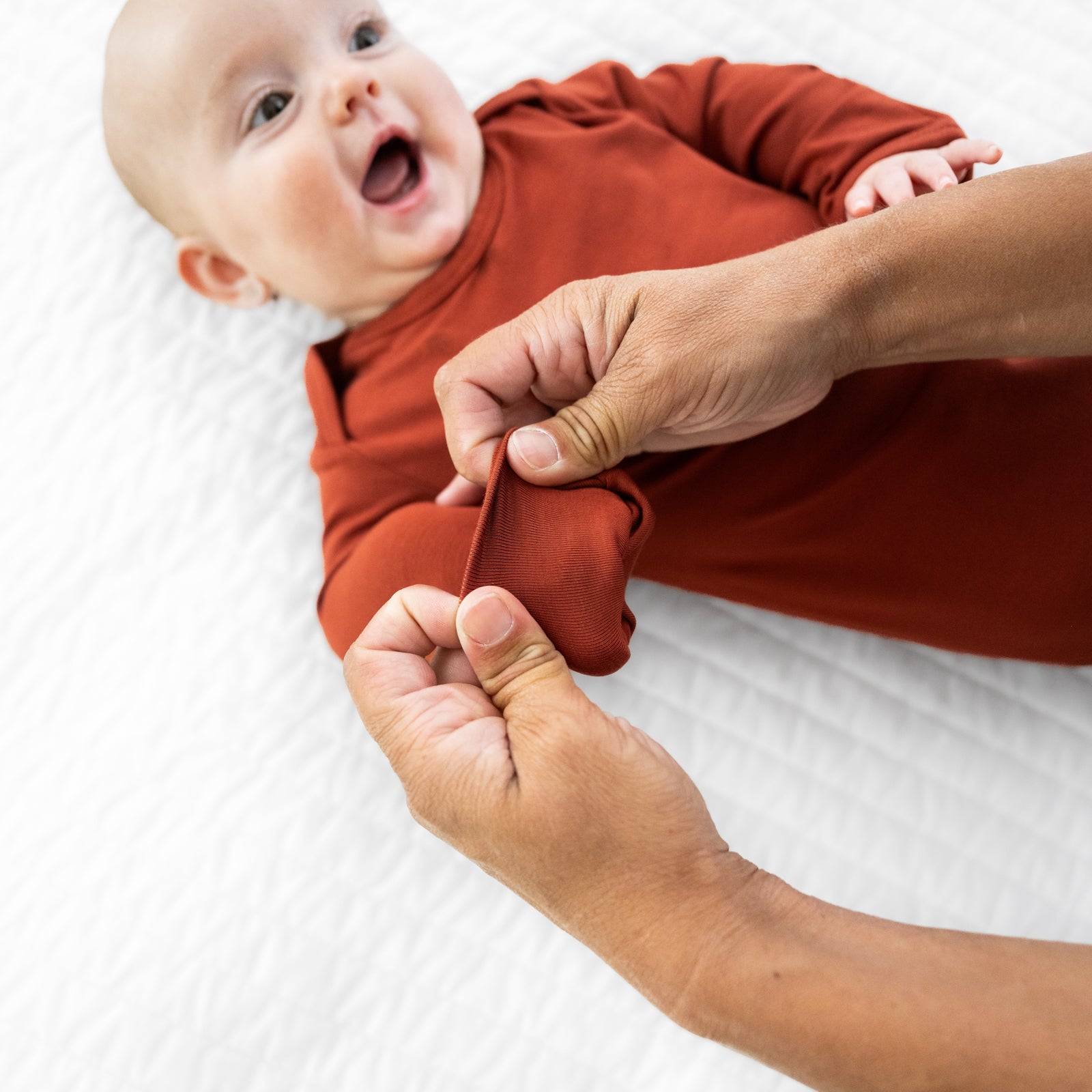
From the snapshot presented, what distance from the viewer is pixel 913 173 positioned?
3.08 ft

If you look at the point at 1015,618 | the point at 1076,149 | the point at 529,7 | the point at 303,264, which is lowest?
the point at 1015,618

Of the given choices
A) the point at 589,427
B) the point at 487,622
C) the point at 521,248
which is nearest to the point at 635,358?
the point at 589,427

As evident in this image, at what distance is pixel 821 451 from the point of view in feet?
3.05

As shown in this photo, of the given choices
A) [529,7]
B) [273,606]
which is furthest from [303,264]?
[529,7]

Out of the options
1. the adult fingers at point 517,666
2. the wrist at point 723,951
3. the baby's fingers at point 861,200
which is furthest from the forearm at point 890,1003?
the baby's fingers at point 861,200

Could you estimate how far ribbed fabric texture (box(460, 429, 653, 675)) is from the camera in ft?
2.23

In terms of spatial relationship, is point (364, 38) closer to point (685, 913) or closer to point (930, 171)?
point (930, 171)

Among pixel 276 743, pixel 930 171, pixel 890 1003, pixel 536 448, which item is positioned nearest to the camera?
pixel 890 1003

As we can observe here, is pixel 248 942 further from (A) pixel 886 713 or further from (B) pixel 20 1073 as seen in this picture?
(A) pixel 886 713

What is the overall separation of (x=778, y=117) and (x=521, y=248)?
0.31 metres

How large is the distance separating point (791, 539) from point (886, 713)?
0.25m

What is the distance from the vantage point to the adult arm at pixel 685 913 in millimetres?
572

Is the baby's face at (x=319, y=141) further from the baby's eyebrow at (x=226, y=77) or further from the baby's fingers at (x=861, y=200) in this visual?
the baby's fingers at (x=861, y=200)

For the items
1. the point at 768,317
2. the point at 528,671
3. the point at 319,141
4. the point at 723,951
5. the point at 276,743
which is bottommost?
the point at 276,743
